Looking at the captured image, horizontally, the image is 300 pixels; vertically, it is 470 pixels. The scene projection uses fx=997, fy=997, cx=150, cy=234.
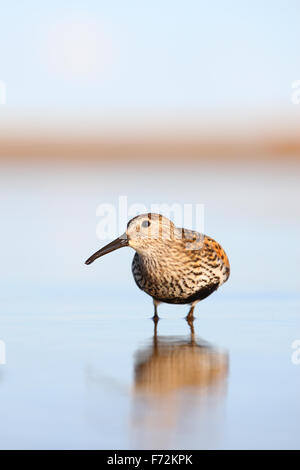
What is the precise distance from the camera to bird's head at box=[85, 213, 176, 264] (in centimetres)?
842

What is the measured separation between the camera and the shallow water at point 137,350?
197 inches

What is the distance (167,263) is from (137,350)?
153 cm

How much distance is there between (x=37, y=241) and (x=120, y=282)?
3474mm

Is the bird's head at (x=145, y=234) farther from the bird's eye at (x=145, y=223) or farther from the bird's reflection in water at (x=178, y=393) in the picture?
the bird's reflection in water at (x=178, y=393)

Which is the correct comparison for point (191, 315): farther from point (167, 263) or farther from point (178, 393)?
point (178, 393)

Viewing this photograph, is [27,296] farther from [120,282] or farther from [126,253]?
[126,253]

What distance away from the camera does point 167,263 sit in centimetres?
846

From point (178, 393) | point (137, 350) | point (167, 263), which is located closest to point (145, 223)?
point (167, 263)

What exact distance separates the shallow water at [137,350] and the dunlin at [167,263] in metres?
0.25

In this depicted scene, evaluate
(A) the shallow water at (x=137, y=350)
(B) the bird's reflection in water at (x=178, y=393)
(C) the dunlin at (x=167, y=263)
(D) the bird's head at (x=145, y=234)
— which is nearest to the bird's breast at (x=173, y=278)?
(C) the dunlin at (x=167, y=263)

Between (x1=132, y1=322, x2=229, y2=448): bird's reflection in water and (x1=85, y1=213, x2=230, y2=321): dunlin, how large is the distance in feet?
2.79
